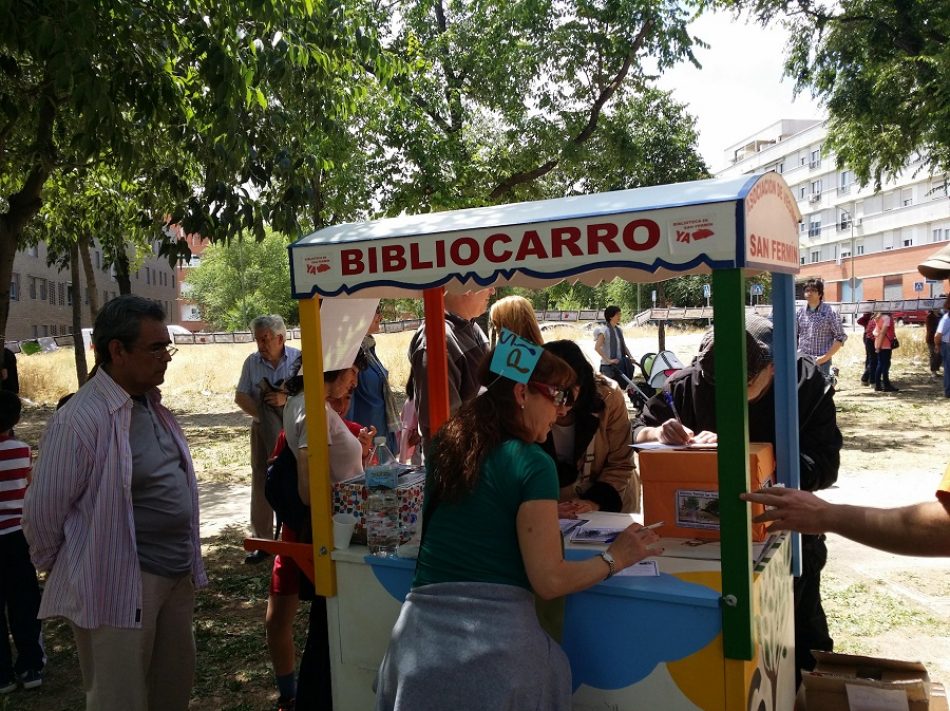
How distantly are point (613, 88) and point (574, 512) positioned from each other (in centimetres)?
1162

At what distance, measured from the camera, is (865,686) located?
3078mm

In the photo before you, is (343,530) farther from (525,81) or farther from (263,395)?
(525,81)

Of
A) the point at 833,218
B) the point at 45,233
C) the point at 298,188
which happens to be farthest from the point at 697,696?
the point at 833,218

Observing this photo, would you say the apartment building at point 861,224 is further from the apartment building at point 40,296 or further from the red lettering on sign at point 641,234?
the red lettering on sign at point 641,234

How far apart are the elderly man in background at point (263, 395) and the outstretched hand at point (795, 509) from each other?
392 centimetres

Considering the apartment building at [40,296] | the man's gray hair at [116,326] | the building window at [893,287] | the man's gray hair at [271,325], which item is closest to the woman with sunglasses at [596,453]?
the man's gray hair at [116,326]

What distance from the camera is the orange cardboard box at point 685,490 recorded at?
2.98m

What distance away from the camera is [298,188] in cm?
643

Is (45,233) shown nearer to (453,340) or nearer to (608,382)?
(453,340)

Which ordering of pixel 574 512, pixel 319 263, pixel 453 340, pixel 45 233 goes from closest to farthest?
pixel 319 263 → pixel 574 512 → pixel 453 340 → pixel 45 233

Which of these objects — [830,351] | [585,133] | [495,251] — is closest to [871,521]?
[495,251]

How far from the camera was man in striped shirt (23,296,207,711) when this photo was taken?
2.63 m

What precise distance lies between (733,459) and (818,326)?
25.6ft

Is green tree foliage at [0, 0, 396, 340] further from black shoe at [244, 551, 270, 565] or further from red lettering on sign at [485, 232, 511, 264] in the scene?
red lettering on sign at [485, 232, 511, 264]
